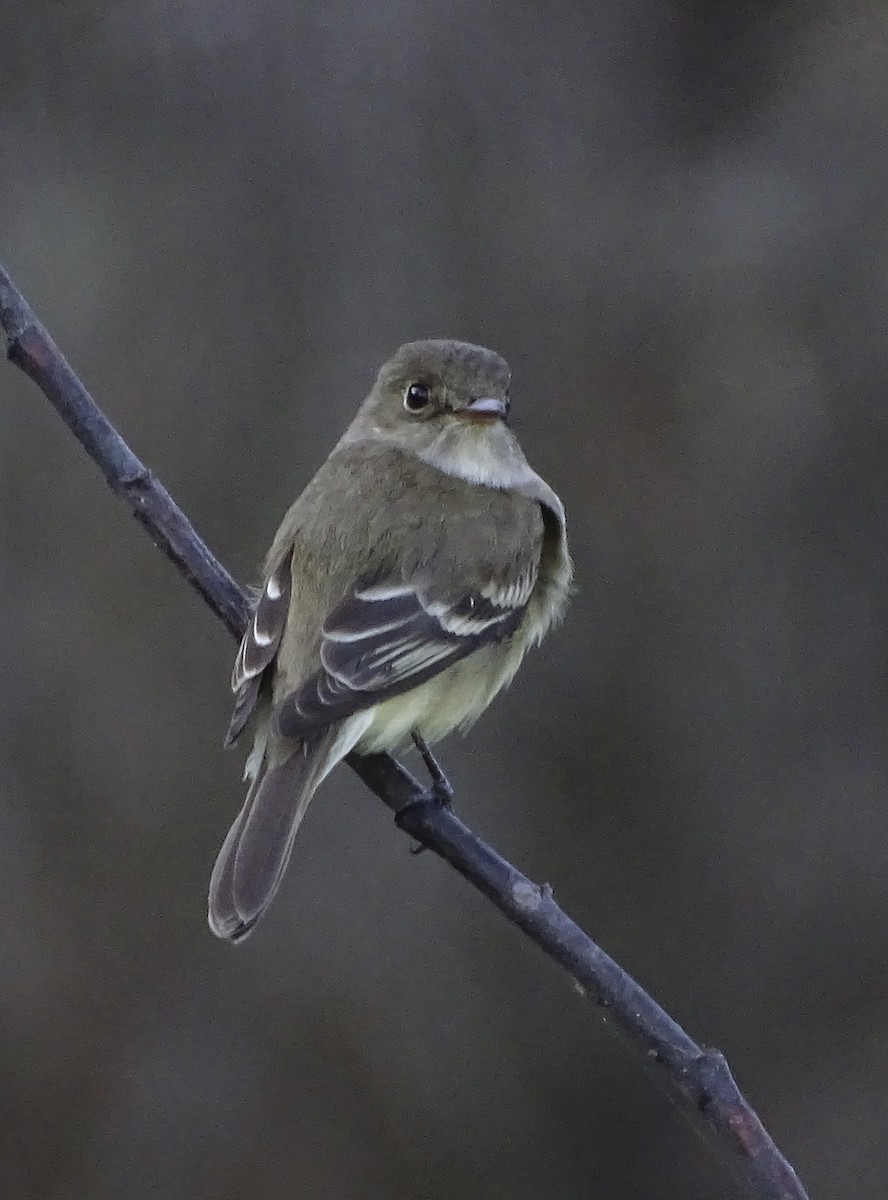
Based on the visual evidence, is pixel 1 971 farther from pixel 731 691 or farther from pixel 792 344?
pixel 792 344

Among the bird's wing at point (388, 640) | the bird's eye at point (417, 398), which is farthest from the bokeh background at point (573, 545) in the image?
the bird's wing at point (388, 640)

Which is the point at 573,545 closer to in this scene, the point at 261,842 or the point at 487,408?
the point at 487,408

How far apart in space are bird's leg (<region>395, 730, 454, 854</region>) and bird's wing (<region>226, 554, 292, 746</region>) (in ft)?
1.45

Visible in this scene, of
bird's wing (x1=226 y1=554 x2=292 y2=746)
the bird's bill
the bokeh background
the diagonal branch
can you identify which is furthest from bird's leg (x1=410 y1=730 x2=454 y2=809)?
the bokeh background

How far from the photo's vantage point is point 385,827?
6.84 meters

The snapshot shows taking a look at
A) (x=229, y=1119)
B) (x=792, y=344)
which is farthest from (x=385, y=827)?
(x=792, y=344)

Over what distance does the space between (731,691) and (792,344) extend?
5.00ft

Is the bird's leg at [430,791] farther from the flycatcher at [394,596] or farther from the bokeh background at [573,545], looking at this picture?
the bokeh background at [573,545]

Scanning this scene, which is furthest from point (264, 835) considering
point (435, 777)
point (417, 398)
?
point (417, 398)

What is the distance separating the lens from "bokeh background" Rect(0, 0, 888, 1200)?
695 centimetres

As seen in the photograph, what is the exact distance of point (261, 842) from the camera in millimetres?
3412

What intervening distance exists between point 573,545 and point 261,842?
3786 mm

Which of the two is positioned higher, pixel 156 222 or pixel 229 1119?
pixel 156 222

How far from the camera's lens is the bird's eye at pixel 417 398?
4555mm
